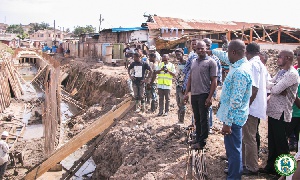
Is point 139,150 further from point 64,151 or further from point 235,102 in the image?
point 235,102

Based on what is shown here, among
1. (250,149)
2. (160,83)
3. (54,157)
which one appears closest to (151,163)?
(250,149)

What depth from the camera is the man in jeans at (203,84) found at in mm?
4719

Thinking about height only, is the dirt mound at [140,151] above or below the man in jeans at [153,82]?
below

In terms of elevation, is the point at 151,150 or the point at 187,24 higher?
the point at 187,24

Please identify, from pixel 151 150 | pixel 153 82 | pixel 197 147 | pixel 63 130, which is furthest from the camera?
pixel 63 130

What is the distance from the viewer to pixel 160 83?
755cm

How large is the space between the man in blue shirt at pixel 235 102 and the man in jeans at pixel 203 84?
0.91m

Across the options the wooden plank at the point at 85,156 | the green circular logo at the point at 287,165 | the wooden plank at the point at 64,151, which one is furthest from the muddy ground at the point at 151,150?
the green circular logo at the point at 287,165

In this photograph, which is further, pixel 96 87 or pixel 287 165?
pixel 96 87

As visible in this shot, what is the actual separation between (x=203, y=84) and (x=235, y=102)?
3.95ft

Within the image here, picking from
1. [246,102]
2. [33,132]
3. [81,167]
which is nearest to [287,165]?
[246,102]

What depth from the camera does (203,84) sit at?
4766mm

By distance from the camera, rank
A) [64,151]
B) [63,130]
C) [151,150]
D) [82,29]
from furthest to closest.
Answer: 1. [82,29]
2. [63,130]
3. [64,151]
4. [151,150]

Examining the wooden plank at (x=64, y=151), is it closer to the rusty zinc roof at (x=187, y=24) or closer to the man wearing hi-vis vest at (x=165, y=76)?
the man wearing hi-vis vest at (x=165, y=76)
